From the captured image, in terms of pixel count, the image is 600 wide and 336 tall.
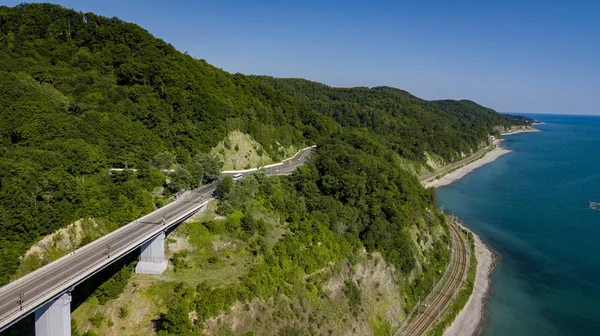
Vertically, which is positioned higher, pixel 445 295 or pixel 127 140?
pixel 127 140

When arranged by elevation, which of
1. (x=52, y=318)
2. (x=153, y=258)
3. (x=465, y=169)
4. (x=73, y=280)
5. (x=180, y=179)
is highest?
(x=180, y=179)

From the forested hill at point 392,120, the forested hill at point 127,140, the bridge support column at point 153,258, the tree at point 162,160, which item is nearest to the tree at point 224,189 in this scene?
the forested hill at point 127,140

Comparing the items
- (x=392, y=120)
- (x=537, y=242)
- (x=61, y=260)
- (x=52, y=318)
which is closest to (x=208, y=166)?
(x=61, y=260)

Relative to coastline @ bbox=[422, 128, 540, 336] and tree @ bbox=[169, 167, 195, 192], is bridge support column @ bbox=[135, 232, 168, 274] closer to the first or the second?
tree @ bbox=[169, 167, 195, 192]

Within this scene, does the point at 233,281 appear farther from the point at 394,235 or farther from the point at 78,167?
the point at 394,235

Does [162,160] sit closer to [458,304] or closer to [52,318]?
[52,318]

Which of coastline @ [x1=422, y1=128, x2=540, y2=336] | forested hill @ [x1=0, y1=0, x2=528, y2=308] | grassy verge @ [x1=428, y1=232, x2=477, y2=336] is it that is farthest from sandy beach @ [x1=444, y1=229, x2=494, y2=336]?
forested hill @ [x1=0, y1=0, x2=528, y2=308]
